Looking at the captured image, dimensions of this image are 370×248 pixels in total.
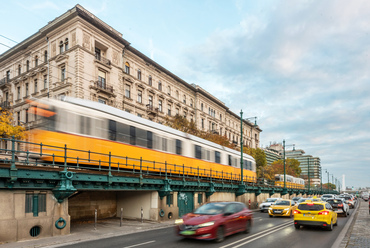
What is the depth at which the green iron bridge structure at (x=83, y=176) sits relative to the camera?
12276 millimetres

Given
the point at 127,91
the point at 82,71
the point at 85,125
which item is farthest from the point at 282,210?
the point at 127,91

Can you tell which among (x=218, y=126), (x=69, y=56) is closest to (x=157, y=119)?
(x=69, y=56)

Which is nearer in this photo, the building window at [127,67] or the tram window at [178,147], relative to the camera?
the tram window at [178,147]

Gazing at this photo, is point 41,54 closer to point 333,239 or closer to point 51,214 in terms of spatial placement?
point 51,214

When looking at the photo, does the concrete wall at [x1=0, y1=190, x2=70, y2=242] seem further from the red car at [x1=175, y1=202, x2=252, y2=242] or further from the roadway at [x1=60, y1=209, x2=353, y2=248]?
the red car at [x1=175, y1=202, x2=252, y2=242]

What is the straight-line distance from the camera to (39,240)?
12266 millimetres

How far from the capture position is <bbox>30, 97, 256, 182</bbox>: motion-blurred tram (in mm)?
15211

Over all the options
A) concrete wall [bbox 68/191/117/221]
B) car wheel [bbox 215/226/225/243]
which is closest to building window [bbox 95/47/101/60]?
concrete wall [bbox 68/191/117/221]

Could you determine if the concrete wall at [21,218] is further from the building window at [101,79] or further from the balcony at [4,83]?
the balcony at [4,83]

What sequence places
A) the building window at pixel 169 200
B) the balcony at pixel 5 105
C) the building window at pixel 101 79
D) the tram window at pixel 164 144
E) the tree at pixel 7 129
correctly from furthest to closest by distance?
the balcony at pixel 5 105
the building window at pixel 101 79
the tree at pixel 7 129
the tram window at pixel 164 144
the building window at pixel 169 200

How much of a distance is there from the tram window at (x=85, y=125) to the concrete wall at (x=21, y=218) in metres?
3.63

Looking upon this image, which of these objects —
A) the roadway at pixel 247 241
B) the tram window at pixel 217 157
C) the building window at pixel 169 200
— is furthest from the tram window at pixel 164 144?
the tram window at pixel 217 157

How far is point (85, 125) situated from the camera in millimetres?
16062

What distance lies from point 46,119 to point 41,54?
1179 inches
